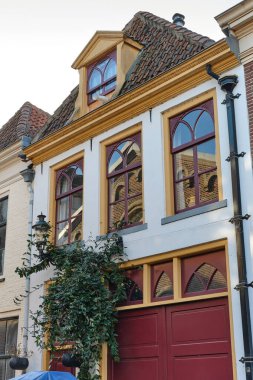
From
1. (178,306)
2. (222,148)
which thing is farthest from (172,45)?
(178,306)

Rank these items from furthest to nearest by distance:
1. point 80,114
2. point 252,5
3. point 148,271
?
point 80,114 → point 148,271 → point 252,5

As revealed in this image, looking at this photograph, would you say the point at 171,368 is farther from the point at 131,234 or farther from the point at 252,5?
the point at 252,5

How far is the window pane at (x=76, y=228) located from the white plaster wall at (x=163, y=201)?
39 cm

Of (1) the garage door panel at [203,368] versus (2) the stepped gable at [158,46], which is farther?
(2) the stepped gable at [158,46]

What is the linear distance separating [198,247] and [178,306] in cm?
103

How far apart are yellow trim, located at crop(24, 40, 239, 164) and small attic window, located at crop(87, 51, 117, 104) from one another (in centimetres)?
68

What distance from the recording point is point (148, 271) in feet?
32.6

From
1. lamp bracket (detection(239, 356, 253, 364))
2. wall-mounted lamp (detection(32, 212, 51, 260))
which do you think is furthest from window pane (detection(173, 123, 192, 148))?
lamp bracket (detection(239, 356, 253, 364))

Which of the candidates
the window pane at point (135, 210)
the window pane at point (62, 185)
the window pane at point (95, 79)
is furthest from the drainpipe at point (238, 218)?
the window pane at point (62, 185)

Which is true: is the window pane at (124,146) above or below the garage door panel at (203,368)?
above

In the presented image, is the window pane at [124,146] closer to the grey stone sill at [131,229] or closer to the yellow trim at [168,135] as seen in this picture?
the yellow trim at [168,135]

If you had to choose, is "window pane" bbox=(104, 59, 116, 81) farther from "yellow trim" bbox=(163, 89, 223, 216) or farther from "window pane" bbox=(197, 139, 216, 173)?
"window pane" bbox=(197, 139, 216, 173)

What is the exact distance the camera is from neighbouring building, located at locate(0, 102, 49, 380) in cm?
1259

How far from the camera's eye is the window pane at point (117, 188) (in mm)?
10969
